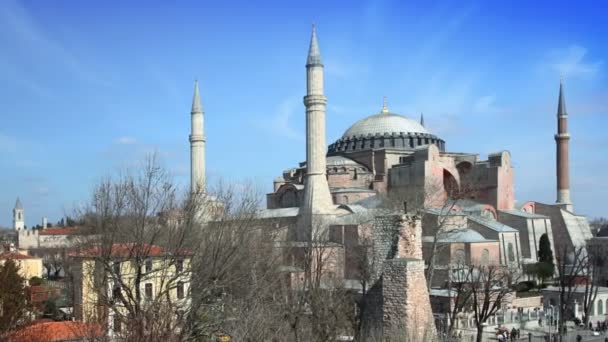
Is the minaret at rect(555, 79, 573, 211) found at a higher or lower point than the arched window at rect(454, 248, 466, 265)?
higher

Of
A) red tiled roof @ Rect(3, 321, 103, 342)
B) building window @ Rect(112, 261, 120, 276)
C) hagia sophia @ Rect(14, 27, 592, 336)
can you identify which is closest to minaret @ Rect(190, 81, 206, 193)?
hagia sophia @ Rect(14, 27, 592, 336)

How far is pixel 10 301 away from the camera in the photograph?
13094 millimetres

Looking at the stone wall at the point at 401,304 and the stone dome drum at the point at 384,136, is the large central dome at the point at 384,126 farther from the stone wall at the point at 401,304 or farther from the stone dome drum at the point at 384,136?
the stone wall at the point at 401,304

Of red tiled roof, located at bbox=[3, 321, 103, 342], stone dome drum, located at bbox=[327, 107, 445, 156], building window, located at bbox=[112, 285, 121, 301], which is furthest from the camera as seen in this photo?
stone dome drum, located at bbox=[327, 107, 445, 156]

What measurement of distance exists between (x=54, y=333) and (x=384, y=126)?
30.8 meters

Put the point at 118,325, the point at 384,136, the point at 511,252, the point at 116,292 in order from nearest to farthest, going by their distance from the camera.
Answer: the point at 118,325, the point at 116,292, the point at 511,252, the point at 384,136

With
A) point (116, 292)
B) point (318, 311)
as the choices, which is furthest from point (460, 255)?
point (116, 292)

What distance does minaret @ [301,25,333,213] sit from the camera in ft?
103

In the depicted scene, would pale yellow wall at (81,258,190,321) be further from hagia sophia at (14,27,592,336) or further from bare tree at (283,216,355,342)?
hagia sophia at (14,27,592,336)

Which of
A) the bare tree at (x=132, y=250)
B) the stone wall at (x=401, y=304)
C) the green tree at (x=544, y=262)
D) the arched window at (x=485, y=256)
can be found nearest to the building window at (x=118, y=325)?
the bare tree at (x=132, y=250)

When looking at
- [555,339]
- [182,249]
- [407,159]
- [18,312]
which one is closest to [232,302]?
[182,249]

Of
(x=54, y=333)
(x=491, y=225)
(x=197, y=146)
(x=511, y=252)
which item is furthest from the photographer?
(x=197, y=146)

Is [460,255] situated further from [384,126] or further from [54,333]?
[54,333]

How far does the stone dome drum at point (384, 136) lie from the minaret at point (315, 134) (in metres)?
10.5
